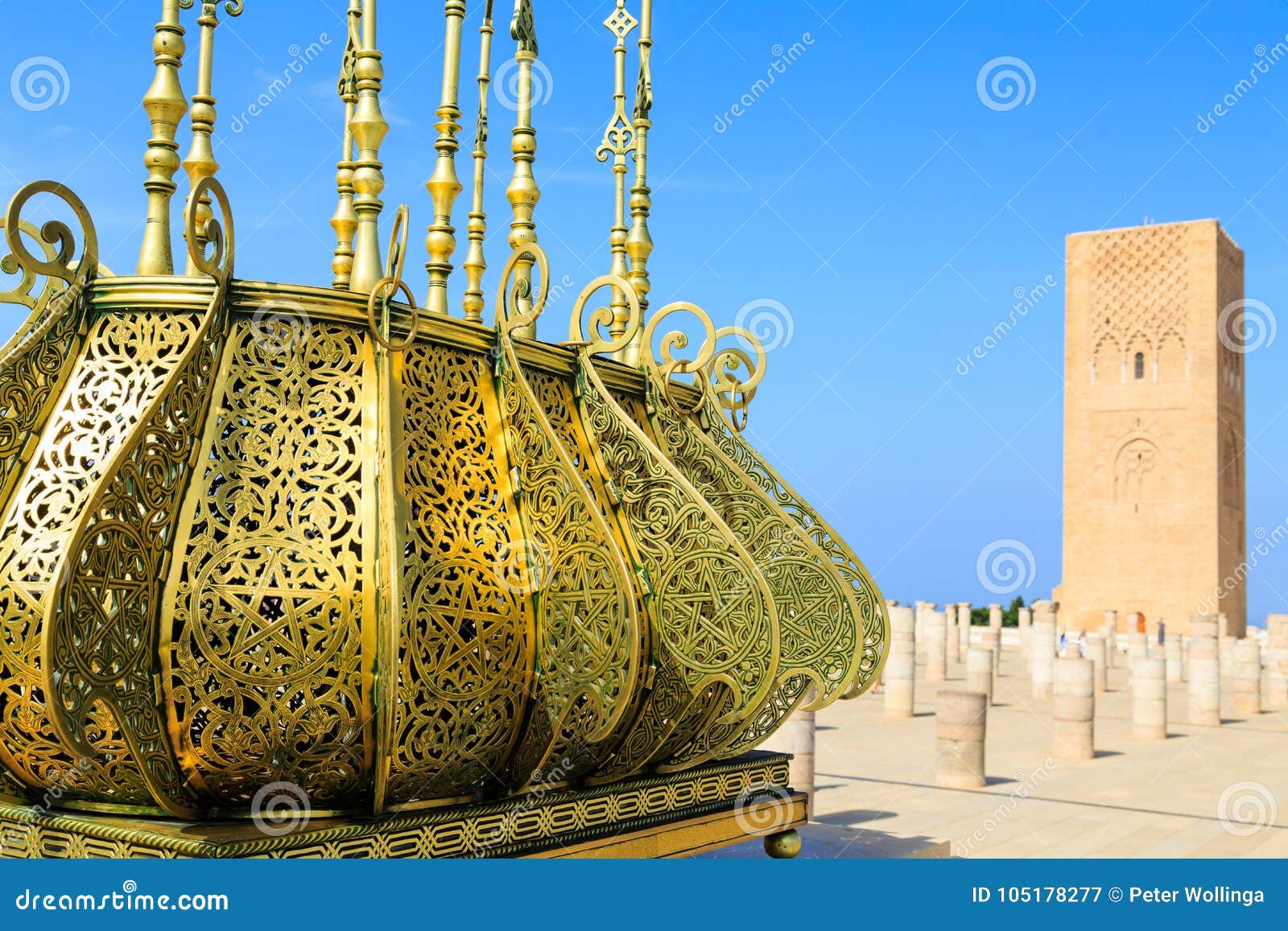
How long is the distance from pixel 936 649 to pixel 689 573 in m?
15.6

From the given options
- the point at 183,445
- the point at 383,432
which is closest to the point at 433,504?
the point at 383,432

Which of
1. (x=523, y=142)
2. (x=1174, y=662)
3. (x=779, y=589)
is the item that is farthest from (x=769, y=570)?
(x=1174, y=662)

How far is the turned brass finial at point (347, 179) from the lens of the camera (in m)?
3.97

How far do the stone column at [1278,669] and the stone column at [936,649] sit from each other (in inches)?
162

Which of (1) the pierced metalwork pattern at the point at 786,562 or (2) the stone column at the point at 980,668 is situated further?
(2) the stone column at the point at 980,668

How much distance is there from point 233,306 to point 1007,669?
19.0m

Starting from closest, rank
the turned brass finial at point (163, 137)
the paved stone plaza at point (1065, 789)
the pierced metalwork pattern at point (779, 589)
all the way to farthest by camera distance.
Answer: the turned brass finial at point (163, 137)
the pierced metalwork pattern at point (779, 589)
the paved stone plaza at point (1065, 789)

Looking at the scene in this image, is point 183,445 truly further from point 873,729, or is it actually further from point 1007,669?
point 1007,669

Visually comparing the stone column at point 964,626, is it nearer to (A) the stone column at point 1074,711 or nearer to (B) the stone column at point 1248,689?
(B) the stone column at point 1248,689

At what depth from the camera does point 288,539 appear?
8.79 feet

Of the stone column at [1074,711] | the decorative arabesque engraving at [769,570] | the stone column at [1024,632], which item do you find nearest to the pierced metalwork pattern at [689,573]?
the decorative arabesque engraving at [769,570]

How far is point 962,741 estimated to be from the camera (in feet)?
29.9

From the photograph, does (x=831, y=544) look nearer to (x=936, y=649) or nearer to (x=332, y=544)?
(x=332, y=544)

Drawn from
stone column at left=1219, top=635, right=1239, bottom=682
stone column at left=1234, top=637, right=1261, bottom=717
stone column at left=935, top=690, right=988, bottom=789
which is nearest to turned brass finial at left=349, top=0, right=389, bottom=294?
stone column at left=935, top=690, right=988, bottom=789
